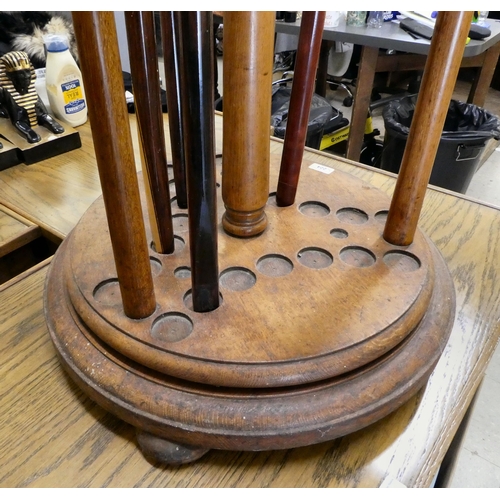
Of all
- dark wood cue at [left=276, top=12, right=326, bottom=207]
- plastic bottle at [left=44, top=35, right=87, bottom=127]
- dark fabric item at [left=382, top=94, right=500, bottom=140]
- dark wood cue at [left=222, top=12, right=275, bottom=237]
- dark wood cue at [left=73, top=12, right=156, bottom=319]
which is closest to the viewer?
dark wood cue at [left=73, top=12, right=156, bottom=319]

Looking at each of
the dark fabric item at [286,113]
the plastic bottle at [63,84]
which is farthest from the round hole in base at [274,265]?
the dark fabric item at [286,113]

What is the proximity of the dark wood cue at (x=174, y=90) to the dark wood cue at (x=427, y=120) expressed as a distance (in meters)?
0.22

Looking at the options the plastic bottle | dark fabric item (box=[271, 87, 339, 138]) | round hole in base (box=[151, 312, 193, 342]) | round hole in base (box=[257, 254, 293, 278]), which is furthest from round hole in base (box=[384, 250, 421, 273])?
dark fabric item (box=[271, 87, 339, 138])

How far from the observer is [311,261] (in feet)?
1.50

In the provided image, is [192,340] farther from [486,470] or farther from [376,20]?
[376,20]

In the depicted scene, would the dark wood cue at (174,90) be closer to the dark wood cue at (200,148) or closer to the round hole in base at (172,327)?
the dark wood cue at (200,148)

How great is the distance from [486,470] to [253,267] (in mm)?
868

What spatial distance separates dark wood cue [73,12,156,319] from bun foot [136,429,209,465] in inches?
3.9

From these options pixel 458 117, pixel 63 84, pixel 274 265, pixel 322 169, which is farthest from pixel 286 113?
pixel 274 265

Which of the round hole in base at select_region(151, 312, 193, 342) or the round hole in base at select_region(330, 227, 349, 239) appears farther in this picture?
the round hole in base at select_region(330, 227, 349, 239)

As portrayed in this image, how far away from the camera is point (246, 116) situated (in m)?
0.39

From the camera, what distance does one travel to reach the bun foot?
0.35m

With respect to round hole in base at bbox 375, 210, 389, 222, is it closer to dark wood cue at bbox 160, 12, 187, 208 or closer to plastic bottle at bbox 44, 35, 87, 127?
dark wood cue at bbox 160, 12, 187, 208
